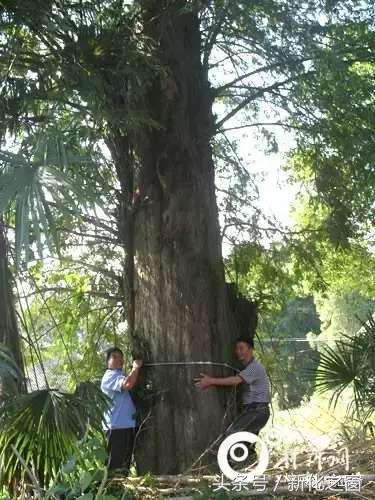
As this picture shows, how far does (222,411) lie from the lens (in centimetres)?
632

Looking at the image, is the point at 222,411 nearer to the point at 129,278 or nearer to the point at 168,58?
the point at 129,278

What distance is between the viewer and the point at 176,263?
6.51 m

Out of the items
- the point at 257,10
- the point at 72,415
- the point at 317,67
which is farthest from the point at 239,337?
the point at 257,10

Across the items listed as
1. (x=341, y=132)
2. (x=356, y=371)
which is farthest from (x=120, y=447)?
(x=341, y=132)

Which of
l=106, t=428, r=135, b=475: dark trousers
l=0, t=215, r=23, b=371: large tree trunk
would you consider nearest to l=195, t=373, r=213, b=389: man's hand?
l=106, t=428, r=135, b=475: dark trousers

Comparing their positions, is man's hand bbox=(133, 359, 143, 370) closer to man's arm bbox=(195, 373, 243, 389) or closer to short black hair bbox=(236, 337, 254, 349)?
man's arm bbox=(195, 373, 243, 389)

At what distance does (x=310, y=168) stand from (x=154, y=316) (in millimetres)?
3877

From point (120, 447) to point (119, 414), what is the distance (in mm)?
301

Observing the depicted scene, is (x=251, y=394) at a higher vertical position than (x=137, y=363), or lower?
lower

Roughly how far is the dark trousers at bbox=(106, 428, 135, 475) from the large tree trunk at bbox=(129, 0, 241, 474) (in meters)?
0.10

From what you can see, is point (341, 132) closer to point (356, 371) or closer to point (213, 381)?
point (356, 371)

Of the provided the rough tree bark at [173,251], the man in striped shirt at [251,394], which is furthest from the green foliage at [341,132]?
the man in striped shirt at [251,394]

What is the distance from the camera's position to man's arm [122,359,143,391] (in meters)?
6.07

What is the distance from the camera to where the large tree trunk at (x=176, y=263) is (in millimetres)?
6230
